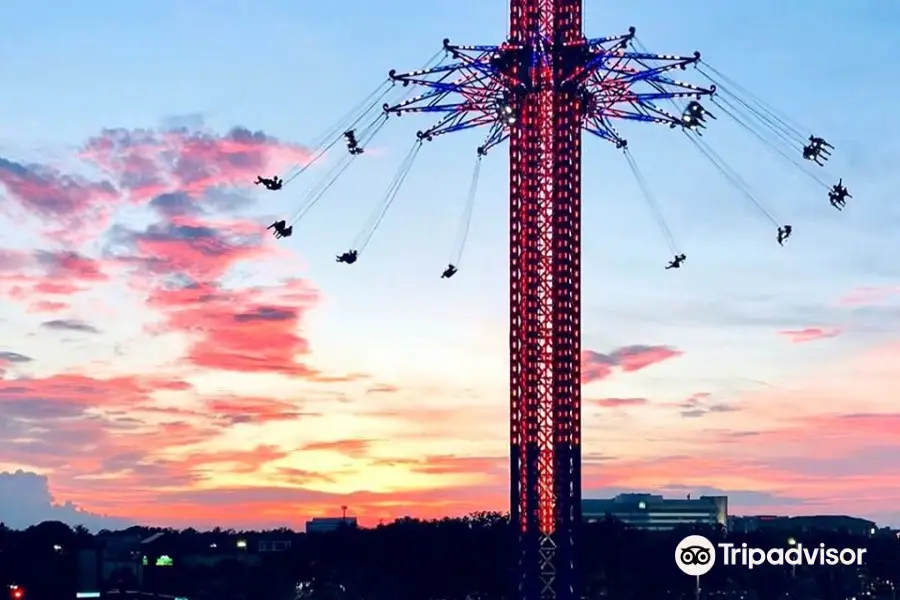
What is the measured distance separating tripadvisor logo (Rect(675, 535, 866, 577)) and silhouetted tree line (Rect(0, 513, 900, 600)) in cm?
522

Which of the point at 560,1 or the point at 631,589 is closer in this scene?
the point at 560,1

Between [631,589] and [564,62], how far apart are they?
80.8 metres

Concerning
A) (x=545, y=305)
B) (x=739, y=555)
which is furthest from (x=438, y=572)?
(x=545, y=305)

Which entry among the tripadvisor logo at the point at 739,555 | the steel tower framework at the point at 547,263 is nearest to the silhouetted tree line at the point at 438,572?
the tripadvisor logo at the point at 739,555

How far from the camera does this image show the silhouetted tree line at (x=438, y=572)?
142 m

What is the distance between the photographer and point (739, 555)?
5773 inches

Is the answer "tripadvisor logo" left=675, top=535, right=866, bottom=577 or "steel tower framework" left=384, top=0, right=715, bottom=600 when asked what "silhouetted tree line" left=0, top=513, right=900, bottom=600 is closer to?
→ "tripadvisor logo" left=675, top=535, right=866, bottom=577

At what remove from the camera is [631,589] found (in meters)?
142

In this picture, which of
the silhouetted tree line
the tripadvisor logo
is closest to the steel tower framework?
the tripadvisor logo

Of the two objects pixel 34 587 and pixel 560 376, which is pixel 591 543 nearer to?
pixel 34 587

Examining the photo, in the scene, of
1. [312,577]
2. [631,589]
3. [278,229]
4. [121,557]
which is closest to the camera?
[278,229]

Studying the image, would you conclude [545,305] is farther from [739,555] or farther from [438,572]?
[739,555]

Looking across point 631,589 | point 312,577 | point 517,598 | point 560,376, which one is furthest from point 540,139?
point 312,577

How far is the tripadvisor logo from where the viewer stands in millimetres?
104250
